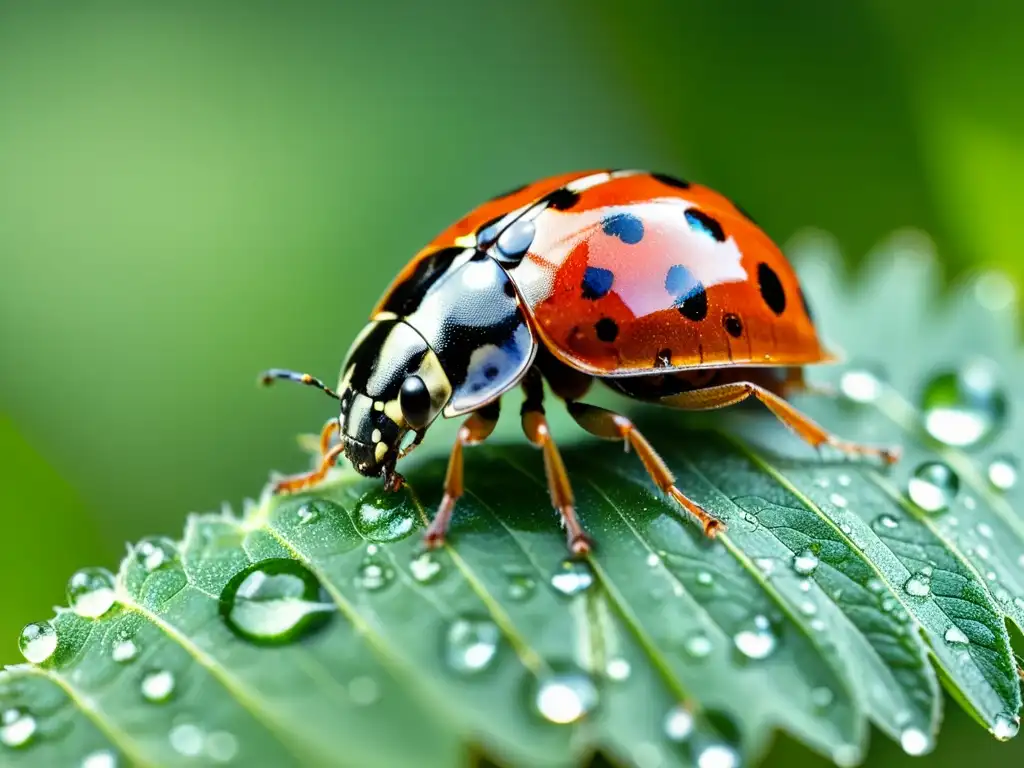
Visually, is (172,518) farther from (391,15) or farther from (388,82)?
(391,15)

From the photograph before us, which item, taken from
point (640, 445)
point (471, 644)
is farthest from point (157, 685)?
point (640, 445)

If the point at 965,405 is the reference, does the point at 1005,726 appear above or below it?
above

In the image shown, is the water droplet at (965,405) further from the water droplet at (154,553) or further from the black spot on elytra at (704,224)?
the water droplet at (154,553)

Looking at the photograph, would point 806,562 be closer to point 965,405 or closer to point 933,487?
point 933,487

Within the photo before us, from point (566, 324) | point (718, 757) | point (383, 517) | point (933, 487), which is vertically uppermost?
point (566, 324)

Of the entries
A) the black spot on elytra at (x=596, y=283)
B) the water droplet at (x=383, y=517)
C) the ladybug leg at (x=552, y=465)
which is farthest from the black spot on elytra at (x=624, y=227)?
the water droplet at (x=383, y=517)

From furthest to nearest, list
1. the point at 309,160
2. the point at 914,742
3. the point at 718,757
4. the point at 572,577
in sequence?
the point at 309,160, the point at 572,577, the point at 914,742, the point at 718,757

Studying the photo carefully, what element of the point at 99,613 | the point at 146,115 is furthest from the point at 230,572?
the point at 146,115
